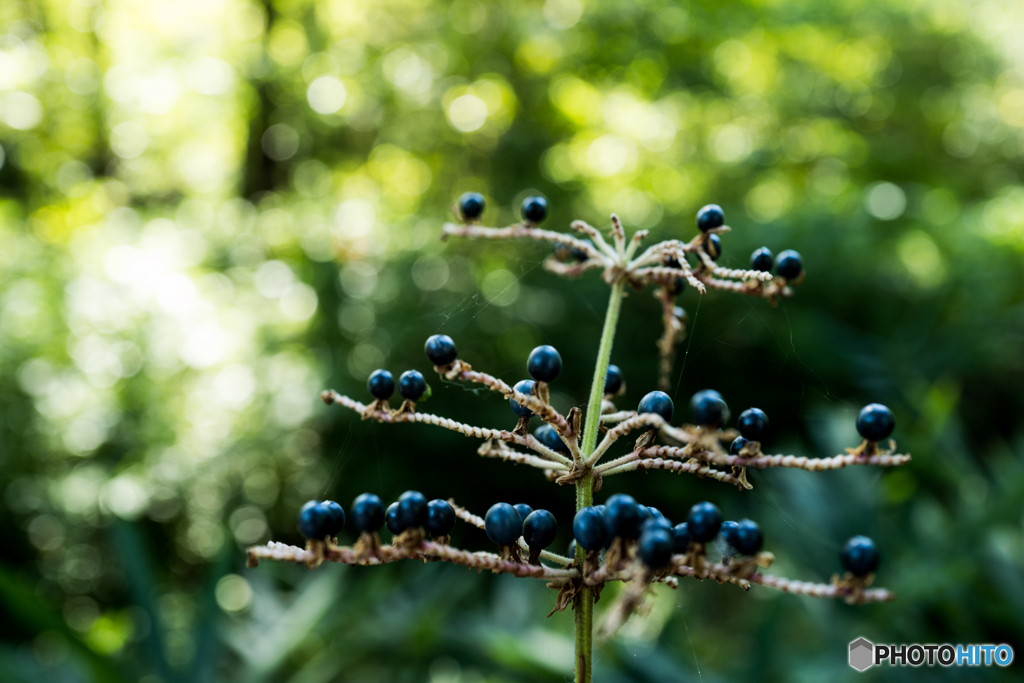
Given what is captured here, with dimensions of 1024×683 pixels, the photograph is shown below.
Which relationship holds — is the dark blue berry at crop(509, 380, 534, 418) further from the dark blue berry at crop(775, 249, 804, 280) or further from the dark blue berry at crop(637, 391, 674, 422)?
the dark blue berry at crop(775, 249, 804, 280)

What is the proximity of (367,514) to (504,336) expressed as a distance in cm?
600

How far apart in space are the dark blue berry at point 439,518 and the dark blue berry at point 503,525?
0.19 ft

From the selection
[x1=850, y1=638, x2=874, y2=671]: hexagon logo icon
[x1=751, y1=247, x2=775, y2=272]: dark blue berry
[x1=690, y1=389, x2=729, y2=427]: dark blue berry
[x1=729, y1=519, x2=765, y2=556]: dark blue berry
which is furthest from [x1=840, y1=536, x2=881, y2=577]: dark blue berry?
[x1=850, y1=638, x2=874, y2=671]: hexagon logo icon

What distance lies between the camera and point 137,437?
7.17 metres

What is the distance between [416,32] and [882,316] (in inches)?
297

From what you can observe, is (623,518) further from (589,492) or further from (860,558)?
(860,558)

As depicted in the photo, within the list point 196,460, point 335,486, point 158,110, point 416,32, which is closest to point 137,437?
point 196,460

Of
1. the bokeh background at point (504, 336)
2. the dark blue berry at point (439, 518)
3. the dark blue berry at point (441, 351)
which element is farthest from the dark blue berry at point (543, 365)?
the bokeh background at point (504, 336)

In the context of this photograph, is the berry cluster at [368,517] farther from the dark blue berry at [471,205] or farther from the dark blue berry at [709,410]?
the dark blue berry at [471,205]

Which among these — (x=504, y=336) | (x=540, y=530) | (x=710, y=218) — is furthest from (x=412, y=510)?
(x=504, y=336)

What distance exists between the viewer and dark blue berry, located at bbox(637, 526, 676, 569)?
2.26 feet

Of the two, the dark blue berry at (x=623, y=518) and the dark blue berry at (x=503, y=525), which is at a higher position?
the dark blue berry at (x=623, y=518)

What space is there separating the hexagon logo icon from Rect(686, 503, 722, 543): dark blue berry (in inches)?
88.7

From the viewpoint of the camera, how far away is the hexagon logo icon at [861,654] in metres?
2.59
